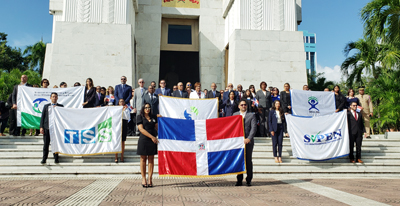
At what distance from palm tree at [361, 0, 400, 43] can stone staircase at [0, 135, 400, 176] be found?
5366 mm

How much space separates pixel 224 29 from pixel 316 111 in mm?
10654

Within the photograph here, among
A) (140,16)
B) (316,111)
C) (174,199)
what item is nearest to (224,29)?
(140,16)

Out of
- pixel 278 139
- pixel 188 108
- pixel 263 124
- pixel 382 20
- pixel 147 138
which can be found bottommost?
pixel 278 139

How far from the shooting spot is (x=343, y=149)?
10156mm

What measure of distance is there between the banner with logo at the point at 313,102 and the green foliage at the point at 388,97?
122 inches

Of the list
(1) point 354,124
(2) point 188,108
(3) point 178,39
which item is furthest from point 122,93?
(3) point 178,39

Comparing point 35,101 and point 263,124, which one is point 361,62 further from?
point 35,101

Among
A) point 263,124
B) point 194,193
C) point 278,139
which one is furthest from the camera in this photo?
point 263,124

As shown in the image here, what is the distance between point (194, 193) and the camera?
6.14 metres

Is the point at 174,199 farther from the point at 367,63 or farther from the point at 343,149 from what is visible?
the point at 367,63

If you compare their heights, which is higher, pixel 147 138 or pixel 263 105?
pixel 263 105

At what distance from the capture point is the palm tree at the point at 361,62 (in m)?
19.6

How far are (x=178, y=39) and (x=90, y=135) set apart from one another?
14.0 m

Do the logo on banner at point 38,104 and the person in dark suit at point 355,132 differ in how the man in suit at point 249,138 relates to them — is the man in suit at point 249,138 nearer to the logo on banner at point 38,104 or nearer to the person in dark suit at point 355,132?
the person in dark suit at point 355,132
